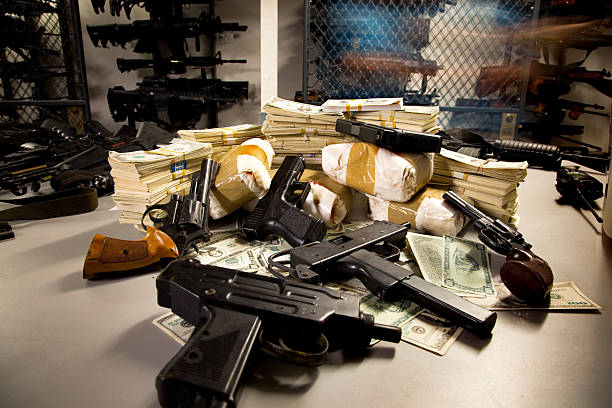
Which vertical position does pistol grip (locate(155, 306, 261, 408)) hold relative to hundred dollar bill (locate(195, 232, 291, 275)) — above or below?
above

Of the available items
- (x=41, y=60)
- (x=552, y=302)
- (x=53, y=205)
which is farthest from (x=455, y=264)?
(x=41, y=60)

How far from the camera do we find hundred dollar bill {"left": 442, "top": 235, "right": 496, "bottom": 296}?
118 centimetres

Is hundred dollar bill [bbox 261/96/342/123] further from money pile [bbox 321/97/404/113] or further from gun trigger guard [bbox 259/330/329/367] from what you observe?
gun trigger guard [bbox 259/330/329/367]

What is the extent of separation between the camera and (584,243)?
1604 millimetres

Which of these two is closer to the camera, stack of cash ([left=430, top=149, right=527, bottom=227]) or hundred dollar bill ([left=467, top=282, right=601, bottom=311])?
hundred dollar bill ([left=467, top=282, right=601, bottom=311])

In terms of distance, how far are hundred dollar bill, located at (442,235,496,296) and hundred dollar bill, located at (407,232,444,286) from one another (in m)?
0.02

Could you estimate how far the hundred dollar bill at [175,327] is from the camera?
93 centimetres

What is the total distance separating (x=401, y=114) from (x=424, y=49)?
196 centimetres

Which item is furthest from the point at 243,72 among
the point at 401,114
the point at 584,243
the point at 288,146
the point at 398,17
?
the point at 584,243

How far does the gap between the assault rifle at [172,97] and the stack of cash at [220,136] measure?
1761mm

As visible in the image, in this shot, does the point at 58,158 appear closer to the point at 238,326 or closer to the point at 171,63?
the point at 171,63

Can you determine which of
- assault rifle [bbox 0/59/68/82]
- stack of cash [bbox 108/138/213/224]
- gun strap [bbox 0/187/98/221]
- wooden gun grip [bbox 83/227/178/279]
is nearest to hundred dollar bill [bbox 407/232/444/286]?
wooden gun grip [bbox 83/227/178/279]

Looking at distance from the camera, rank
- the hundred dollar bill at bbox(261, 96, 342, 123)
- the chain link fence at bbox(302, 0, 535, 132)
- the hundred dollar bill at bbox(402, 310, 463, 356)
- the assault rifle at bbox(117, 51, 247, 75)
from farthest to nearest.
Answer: the assault rifle at bbox(117, 51, 247, 75) < the chain link fence at bbox(302, 0, 535, 132) < the hundred dollar bill at bbox(261, 96, 342, 123) < the hundred dollar bill at bbox(402, 310, 463, 356)

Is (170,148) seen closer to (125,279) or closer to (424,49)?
(125,279)
